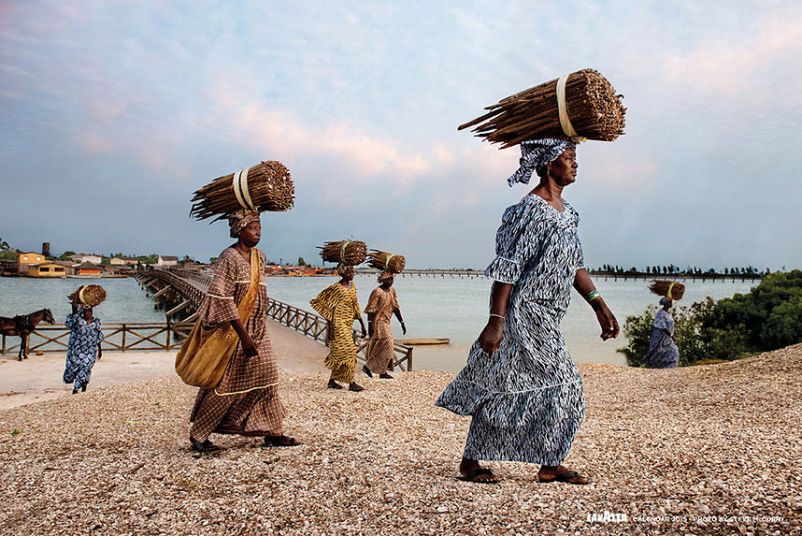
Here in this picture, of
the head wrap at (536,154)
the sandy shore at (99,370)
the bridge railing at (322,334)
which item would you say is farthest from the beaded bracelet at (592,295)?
the sandy shore at (99,370)

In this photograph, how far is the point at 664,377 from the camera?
898 cm

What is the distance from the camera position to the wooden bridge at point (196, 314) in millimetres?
14711

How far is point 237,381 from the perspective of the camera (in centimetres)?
428

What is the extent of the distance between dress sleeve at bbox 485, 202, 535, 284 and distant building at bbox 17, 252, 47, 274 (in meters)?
146

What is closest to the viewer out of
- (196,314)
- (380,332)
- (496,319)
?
(496,319)

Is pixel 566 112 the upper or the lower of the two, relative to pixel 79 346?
upper

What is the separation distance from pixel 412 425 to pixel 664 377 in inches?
211

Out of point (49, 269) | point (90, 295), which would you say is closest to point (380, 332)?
point (90, 295)

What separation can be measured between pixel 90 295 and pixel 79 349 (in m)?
0.89

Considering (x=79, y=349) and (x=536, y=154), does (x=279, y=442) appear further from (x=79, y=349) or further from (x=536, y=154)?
(x=79, y=349)

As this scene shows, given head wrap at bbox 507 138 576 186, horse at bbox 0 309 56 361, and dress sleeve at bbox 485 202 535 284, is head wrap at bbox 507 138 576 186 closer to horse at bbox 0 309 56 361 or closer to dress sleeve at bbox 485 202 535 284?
dress sleeve at bbox 485 202 535 284

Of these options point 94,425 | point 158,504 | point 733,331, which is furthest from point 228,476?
point 733,331

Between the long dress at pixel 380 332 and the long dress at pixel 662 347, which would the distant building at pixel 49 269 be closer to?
the long dress at pixel 380 332

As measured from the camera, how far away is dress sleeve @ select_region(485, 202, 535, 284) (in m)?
3.26
